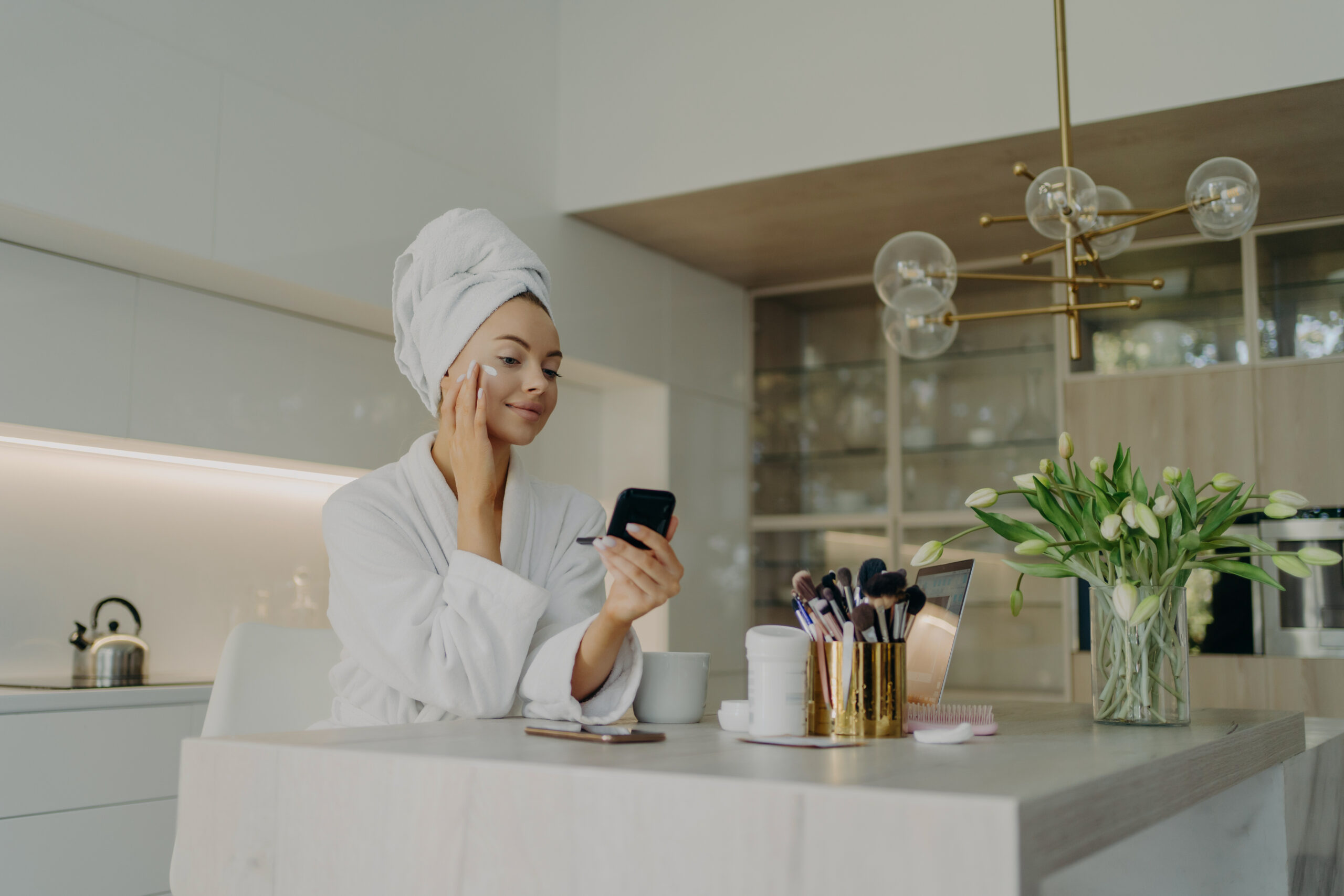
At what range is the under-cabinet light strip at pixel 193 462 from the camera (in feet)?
9.09

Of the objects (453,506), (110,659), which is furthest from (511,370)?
(110,659)

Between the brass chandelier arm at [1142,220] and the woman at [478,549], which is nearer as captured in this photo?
the woman at [478,549]

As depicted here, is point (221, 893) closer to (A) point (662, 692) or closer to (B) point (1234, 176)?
(A) point (662, 692)

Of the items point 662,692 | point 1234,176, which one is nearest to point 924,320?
point 1234,176

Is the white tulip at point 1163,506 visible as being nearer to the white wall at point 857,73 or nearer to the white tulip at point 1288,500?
the white tulip at point 1288,500

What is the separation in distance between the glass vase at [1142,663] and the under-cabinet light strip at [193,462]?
6.82 feet

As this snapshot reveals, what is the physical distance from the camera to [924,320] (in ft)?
7.88

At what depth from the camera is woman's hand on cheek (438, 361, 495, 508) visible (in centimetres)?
130

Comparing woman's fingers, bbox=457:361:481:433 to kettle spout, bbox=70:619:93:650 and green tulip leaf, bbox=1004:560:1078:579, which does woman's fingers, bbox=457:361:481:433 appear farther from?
kettle spout, bbox=70:619:93:650

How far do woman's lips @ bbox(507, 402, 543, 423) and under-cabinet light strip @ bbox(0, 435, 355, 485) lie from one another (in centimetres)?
168

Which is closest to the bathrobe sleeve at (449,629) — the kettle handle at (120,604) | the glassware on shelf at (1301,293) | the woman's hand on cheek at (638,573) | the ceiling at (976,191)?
the woman's hand on cheek at (638,573)

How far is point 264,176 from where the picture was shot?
9.08 ft

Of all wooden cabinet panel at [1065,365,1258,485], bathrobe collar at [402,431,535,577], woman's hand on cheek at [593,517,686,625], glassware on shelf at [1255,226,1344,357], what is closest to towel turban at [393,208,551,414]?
bathrobe collar at [402,431,535,577]

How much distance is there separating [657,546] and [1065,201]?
122 cm
